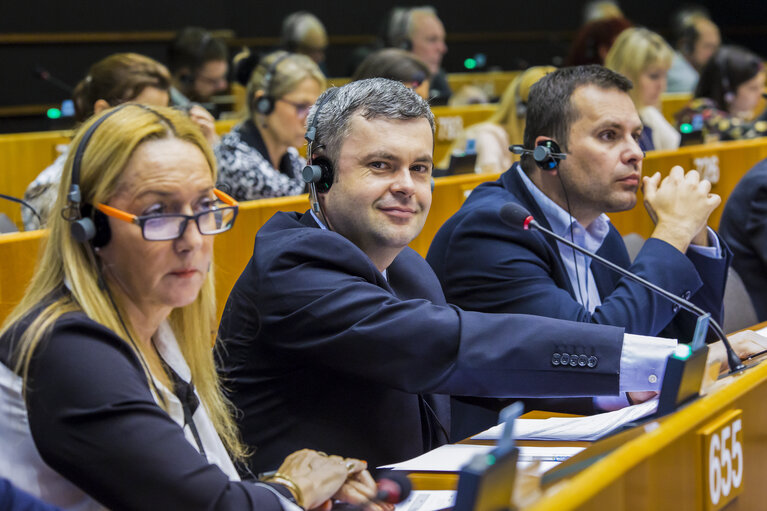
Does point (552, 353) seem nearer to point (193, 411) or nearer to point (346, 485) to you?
point (346, 485)

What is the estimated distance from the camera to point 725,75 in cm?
648

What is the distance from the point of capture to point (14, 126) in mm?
7977

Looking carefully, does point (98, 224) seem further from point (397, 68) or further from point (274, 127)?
point (397, 68)

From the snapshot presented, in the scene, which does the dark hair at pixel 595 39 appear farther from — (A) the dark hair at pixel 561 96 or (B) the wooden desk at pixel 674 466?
(B) the wooden desk at pixel 674 466

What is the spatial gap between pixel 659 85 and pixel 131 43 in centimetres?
463

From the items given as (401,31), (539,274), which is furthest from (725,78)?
(539,274)

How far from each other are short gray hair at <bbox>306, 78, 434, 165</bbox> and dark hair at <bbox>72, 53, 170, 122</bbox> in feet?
6.85

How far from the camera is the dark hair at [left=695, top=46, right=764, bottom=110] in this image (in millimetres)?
6465

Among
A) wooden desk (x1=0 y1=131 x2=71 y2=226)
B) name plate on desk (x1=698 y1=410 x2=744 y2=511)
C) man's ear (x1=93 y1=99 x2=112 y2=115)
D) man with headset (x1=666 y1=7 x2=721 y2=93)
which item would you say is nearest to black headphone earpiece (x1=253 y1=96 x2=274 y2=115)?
man's ear (x1=93 y1=99 x2=112 y2=115)

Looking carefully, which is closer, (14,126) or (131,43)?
(14,126)

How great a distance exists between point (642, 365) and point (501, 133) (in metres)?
3.60

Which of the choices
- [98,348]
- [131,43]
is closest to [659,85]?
[131,43]

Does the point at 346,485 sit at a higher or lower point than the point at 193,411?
lower

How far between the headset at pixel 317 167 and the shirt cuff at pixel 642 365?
669 millimetres
